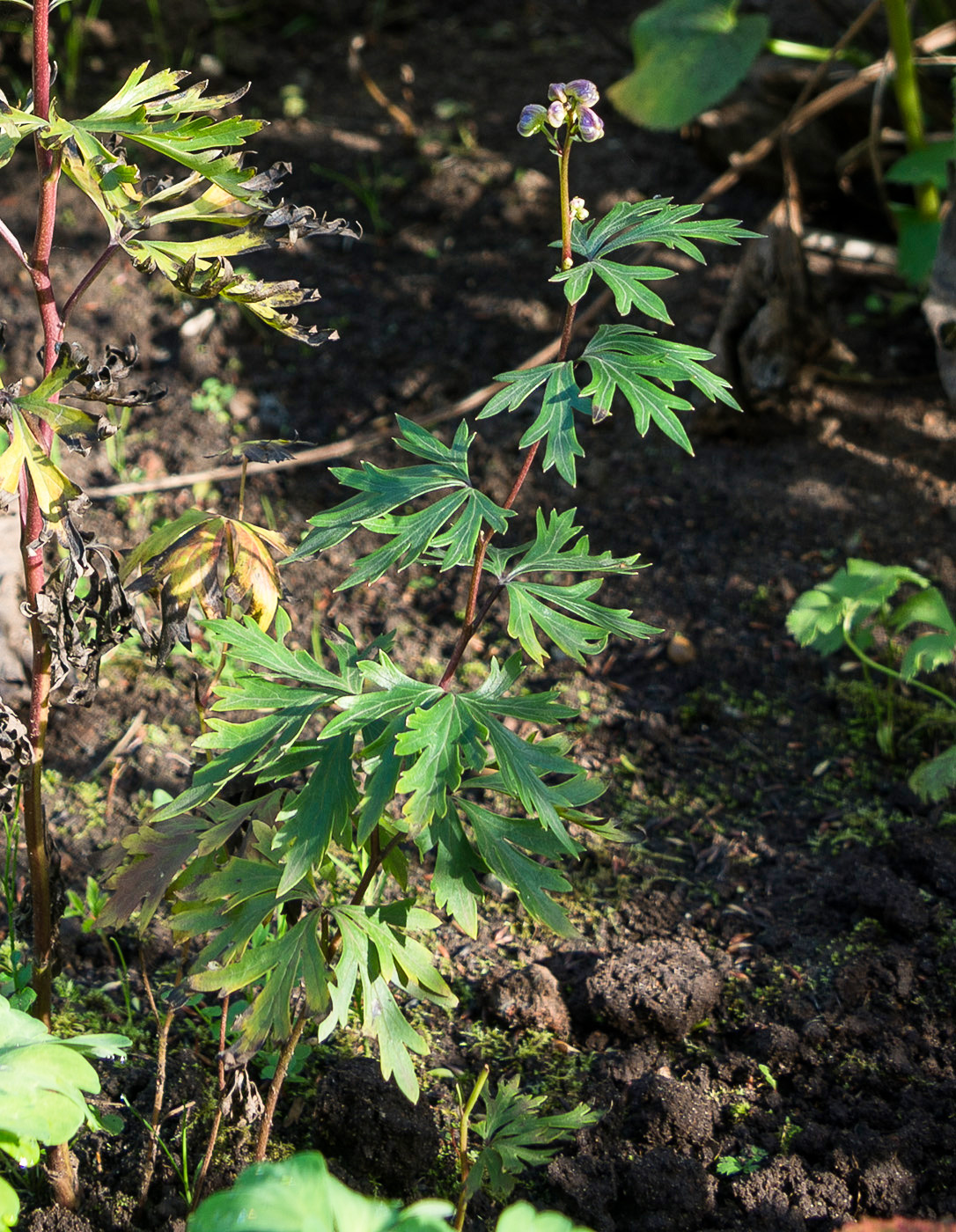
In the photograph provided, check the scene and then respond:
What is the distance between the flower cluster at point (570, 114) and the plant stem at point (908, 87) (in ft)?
8.91

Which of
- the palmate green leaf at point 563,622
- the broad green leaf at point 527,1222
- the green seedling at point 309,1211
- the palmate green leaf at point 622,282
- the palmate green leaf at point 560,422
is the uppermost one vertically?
the palmate green leaf at point 622,282

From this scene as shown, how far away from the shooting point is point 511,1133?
164 cm

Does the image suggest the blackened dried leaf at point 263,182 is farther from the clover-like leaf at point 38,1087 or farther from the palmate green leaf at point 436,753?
the clover-like leaf at point 38,1087

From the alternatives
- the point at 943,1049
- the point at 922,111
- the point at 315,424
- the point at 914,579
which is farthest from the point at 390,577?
the point at 922,111

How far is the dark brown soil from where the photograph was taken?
6.42 feet

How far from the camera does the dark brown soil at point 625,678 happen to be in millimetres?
1957

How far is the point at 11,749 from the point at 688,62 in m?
3.51

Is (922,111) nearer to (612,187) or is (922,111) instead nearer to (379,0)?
(612,187)

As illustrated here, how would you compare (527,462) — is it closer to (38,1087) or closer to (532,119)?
(532,119)

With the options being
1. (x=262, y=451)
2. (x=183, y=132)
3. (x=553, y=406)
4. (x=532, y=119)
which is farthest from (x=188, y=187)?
(x=553, y=406)

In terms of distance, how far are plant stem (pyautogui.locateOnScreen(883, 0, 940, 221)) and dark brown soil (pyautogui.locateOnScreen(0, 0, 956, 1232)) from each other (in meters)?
0.43

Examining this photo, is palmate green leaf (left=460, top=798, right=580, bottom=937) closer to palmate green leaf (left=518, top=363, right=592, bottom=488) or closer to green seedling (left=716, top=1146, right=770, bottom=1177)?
palmate green leaf (left=518, top=363, right=592, bottom=488)

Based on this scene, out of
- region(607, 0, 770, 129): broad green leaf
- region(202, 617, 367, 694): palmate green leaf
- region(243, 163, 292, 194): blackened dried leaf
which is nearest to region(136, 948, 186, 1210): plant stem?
region(202, 617, 367, 694): palmate green leaf

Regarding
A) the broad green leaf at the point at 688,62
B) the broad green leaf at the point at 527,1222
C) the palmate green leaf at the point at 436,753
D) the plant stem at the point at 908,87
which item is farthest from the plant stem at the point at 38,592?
the plant stem at the point at 908,87
